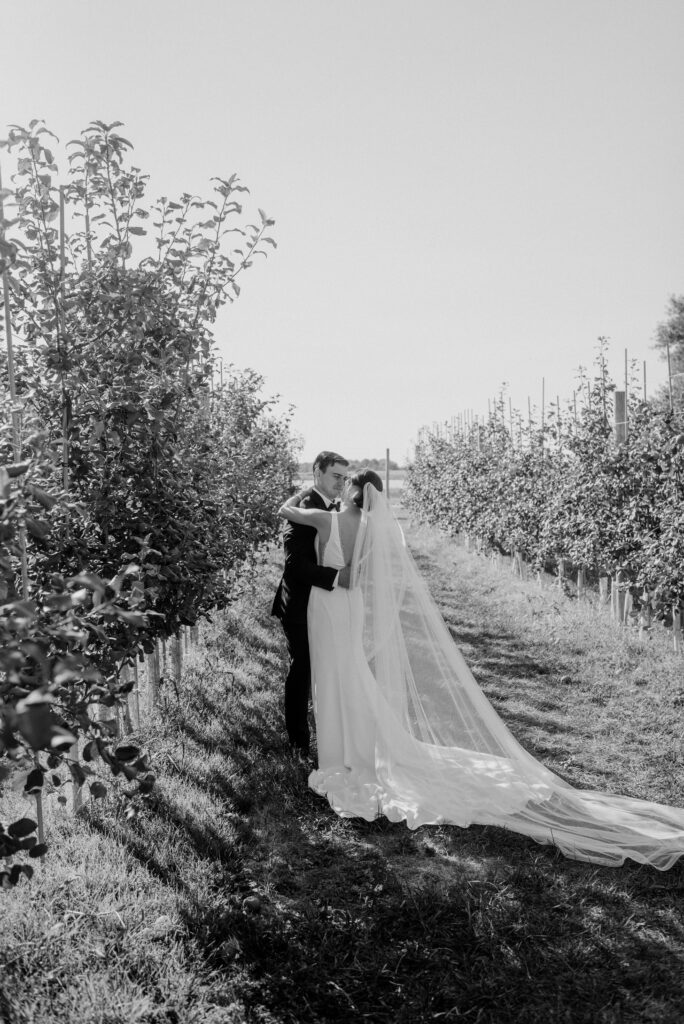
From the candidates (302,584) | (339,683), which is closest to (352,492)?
(302,584)

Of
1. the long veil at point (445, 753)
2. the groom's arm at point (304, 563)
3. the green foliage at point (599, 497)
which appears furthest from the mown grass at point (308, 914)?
the green foliage at point (599, 497)

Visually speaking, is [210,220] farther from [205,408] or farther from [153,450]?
[205,408]

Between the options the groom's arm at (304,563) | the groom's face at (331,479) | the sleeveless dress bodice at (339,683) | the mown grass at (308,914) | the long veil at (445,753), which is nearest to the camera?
the mown grass at (308,914)

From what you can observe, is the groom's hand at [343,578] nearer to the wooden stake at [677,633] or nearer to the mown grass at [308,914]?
the mown grass at [308,914]

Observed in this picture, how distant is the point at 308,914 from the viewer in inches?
137

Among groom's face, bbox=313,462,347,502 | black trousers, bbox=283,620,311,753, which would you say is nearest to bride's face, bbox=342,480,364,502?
groom's face, bbox=313,462,347,502

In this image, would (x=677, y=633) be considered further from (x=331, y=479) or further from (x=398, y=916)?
(x=398, y=916)

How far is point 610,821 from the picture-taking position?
4.17 metres

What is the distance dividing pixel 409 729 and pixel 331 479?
176 cm

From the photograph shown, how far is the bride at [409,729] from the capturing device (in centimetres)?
419

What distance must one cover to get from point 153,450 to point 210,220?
4.23 ft

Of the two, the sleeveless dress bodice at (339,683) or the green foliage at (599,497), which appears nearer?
the sleeveless dress bodice at (339,683)

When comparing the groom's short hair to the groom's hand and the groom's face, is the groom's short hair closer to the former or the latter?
the groom's face

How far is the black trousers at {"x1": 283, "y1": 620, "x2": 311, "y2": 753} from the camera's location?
5.37 meters
